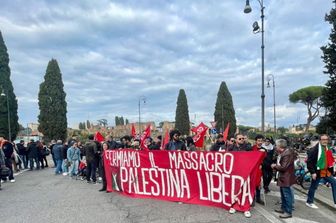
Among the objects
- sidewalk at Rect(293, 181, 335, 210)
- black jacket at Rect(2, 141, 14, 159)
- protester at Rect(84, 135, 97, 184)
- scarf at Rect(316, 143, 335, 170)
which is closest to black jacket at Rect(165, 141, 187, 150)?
scarf at Rect(316, 143, 335, 170)

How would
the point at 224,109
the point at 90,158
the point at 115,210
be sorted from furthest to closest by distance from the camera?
the point at 224,109 → the point at 90,158 → the point at 115,210

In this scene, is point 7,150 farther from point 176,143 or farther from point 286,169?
point 286,169

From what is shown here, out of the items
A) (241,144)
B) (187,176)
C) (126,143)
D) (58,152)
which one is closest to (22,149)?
(58,152)

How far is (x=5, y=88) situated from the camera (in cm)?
4259

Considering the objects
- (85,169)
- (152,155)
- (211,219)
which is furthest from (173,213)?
(85,169)

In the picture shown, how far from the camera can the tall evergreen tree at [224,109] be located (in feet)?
248

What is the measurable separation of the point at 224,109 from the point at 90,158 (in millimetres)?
64522

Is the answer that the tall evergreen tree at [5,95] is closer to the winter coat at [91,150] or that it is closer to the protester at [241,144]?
the winter coat at [91,150]

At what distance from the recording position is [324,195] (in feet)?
31.4

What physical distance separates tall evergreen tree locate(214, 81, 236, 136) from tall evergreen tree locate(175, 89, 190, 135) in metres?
7.73

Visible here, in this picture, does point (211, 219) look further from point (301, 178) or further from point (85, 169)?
point (85, 169)

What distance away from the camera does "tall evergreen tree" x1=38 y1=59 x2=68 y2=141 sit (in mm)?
55562

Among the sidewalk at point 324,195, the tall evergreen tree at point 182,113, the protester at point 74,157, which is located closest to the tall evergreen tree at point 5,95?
the protester at point 74,157

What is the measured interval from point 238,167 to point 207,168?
87cm
